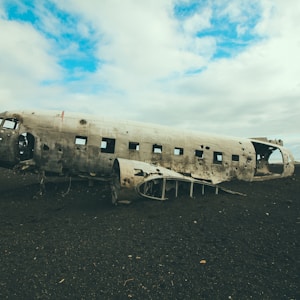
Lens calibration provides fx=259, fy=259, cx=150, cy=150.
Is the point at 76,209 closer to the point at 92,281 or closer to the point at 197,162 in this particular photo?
the point at 92,281

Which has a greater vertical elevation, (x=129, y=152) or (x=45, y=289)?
(x=129, y=152)

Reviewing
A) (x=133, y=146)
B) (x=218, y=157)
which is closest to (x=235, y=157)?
(x=218, y=157)

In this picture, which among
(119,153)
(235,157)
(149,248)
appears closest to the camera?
(149,248)

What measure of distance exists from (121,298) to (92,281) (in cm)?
121

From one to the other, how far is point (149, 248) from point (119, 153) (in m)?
8.24

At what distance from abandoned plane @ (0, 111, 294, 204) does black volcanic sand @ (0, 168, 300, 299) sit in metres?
1.46

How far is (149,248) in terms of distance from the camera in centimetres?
1033

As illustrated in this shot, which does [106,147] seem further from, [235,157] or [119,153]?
[235,157]

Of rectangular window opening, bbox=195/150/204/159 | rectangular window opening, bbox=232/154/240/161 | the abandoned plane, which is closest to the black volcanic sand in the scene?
the abandoned plane

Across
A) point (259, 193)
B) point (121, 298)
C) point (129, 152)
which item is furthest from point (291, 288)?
point (129, 152)

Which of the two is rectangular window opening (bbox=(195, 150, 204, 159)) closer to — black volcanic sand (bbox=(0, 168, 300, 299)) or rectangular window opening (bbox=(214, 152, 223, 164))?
rectangular window opening (bbox=(214, 152, 223, 164))

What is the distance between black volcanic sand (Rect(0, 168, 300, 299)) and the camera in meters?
7.94

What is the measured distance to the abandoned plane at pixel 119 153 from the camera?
617 inches

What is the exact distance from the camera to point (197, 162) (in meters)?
19.0
